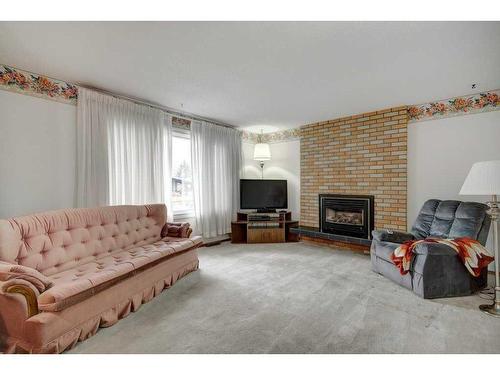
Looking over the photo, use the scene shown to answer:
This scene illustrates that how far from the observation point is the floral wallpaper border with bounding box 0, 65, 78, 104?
260 centimetres

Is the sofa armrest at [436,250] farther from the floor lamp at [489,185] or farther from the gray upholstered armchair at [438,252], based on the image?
the floor lamp at [489,185]

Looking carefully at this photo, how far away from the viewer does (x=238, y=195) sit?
5.25 meters

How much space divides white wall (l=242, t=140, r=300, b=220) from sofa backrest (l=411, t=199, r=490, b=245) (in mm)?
2397

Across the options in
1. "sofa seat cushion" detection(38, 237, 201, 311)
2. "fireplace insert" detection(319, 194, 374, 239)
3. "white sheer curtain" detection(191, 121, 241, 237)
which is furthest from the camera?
"white sheer curtain" detection(191, 121, 241, 237)

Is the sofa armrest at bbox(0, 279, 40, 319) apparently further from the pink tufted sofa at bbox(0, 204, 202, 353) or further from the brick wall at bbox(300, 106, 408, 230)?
the brick wall at bbox(300, 106, 408, 230)

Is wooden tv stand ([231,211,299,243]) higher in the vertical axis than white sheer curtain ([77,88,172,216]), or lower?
lower

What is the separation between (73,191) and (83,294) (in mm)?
1753

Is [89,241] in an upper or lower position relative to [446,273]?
upper

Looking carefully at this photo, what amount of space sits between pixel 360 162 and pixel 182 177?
3.18m

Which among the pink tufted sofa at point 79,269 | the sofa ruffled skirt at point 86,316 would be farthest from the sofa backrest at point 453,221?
the sofa ruffled skirt at point 86,316

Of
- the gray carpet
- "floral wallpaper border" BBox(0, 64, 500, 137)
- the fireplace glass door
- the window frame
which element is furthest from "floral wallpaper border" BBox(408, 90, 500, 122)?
the window frame

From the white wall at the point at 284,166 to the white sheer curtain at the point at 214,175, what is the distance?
0.44 m
